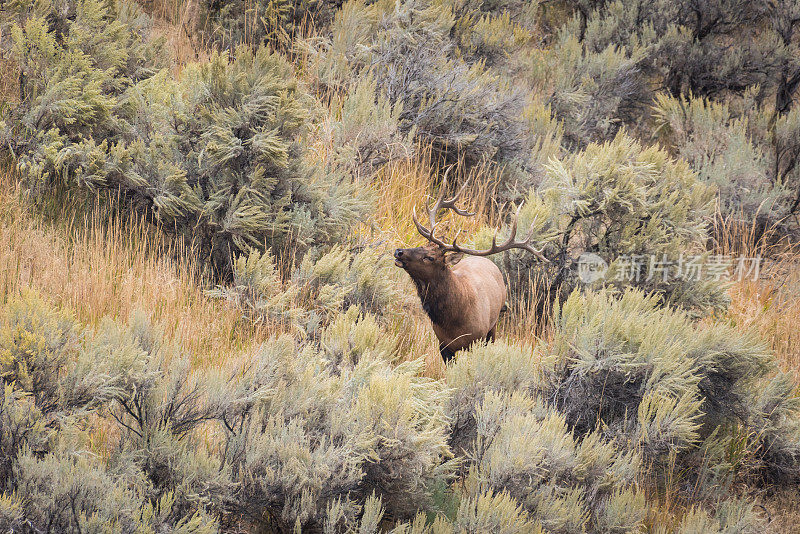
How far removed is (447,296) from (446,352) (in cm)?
45

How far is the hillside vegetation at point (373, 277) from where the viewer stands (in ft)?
12.2

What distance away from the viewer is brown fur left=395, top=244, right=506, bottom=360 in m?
5.42

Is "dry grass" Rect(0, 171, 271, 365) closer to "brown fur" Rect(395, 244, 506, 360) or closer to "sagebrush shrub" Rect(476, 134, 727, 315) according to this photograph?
"brown fur" Rect(395, 244, 506, 360)

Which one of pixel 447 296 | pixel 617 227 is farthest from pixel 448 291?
pixel 617 227

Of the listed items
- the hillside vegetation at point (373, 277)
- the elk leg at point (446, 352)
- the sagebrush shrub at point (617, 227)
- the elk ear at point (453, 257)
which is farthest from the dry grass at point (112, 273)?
the sagebrush shrub at point (617, 227)

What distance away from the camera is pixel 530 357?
17.0 ft

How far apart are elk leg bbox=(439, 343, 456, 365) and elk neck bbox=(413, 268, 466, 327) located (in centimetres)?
18

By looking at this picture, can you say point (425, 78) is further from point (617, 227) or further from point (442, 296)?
point (442, 296)

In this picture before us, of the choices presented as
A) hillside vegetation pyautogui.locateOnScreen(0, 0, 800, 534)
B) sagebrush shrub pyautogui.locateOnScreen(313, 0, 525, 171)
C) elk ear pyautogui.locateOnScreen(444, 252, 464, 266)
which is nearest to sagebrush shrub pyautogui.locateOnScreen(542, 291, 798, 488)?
hillside vegetation pyautogui.locateOnScreen(0, 0, 800, 534)

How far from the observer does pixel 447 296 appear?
553cm

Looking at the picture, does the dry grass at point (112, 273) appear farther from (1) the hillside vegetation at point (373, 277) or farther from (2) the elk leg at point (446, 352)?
(2) the elk leg at point (446, 352)

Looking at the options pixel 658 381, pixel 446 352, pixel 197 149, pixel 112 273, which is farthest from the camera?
pixel 197 149

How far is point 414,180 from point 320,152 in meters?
1.00

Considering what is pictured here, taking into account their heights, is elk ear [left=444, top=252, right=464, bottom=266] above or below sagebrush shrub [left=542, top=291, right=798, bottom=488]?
above
